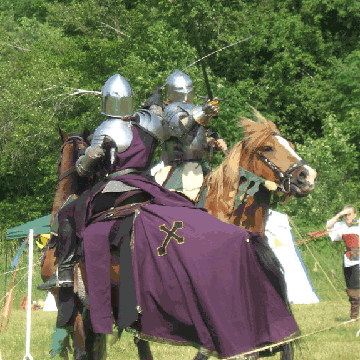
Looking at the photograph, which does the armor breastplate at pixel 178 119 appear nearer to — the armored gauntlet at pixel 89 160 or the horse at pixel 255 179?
the horse at pixel 255 179

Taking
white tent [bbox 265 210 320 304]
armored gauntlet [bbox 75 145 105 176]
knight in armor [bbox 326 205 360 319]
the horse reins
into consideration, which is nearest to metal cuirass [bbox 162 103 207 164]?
the horse reins

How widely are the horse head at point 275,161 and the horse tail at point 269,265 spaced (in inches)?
34.3

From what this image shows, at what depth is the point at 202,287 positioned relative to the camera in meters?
4.68

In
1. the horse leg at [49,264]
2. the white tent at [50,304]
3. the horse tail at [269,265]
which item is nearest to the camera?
the horse tail at [269,265]

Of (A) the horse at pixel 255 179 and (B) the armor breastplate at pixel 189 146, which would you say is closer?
(A) the horse at pixel 255 179

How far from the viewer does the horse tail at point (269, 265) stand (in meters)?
4.77

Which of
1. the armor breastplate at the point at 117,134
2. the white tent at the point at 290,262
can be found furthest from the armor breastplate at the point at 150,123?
the white tent at the point at 290,262

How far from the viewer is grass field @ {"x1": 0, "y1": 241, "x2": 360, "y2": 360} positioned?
7699mm

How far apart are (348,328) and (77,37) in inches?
760

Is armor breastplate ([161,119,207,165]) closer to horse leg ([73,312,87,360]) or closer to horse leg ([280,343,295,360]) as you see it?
horse leg ([73,312,87,360])

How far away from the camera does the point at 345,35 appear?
26.1 meters

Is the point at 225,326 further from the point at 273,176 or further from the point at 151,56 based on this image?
the point at 151,56

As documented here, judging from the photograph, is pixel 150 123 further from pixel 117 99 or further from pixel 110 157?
pixel 110 157

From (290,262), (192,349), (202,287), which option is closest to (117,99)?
(202,287)
